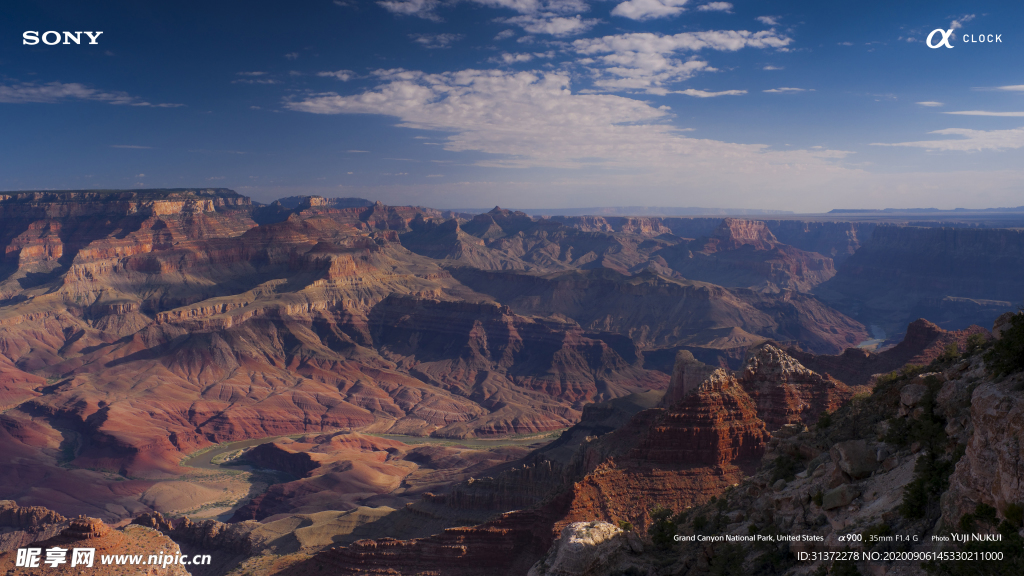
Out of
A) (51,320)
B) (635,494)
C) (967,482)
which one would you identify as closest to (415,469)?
(635,494)

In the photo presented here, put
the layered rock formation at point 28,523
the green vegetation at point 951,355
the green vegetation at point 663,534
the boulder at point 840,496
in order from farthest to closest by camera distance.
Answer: the layered rock formation at point 28,523 < the green vegetation at point 663,534 < the green vegetation at point 951,355 < the boulder at point 840,496

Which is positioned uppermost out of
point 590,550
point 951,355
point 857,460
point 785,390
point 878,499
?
point 951,355

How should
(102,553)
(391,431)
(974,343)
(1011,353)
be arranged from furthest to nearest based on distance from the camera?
(391,431), (102,553), (974,343), (1011,353)

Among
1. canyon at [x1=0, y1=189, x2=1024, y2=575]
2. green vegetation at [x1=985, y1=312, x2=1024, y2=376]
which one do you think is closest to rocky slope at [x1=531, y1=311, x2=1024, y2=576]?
green vegetation at [x1=985, y1=312, x2=1024, y2=376]

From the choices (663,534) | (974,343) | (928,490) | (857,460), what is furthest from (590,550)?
(974,343)

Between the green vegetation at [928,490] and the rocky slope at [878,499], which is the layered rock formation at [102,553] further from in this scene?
the green vegetation at [928,490]

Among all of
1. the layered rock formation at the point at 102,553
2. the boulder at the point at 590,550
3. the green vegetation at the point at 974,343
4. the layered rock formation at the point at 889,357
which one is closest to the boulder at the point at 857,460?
the green vegetation at the point at 974,343

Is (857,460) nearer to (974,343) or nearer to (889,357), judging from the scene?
(974,343)

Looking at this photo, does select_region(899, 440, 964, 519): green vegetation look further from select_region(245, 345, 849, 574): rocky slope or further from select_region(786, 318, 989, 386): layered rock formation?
select_region(786, 318, 989, 386): layered rock formation

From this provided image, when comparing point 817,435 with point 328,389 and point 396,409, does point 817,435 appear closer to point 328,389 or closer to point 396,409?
point 396,409
